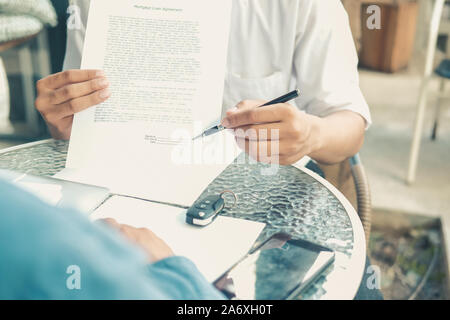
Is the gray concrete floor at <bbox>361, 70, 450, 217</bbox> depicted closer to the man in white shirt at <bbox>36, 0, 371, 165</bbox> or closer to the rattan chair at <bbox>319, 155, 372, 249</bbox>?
the rattan chair at <bbox>319, 155, 372, 249</bbox>

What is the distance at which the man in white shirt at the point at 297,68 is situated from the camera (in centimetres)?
94

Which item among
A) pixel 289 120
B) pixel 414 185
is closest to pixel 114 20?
pixel 289 120

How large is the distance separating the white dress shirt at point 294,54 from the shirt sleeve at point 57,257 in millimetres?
896

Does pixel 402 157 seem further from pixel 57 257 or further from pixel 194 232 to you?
pixel 57 257

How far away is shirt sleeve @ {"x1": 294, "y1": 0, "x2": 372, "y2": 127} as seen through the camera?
3.49ft

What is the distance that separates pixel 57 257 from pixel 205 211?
0.46m

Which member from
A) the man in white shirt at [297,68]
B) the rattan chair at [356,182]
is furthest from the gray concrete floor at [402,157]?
the man in white shirt at [297,68]

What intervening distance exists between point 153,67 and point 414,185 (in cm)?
186

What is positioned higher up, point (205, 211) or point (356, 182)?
point (205, 211)

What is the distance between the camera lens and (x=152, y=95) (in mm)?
783

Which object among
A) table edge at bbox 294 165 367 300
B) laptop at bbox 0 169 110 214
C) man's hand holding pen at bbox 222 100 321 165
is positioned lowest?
table edge at bbox 294 165 367 300

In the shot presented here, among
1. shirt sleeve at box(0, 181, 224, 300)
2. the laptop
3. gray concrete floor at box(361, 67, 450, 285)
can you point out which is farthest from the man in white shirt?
gray concrete floor at box(361, 67, 450, 285)

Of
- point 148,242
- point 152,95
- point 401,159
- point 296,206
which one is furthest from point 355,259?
point 401,159

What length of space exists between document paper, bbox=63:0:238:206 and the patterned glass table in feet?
0.27
